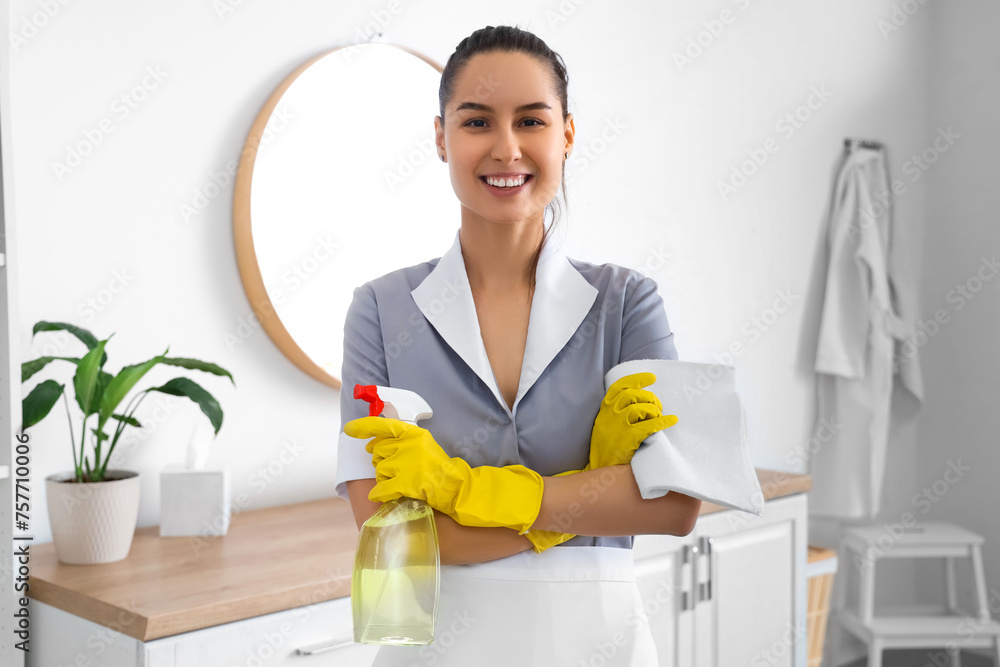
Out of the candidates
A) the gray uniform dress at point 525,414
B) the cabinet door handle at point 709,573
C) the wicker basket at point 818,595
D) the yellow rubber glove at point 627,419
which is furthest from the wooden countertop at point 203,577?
the wicker basket at point 818,595

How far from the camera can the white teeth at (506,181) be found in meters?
0.95

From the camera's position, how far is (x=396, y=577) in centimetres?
85

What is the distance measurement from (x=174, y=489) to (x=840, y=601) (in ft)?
8.46

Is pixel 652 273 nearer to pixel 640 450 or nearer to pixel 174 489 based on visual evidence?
pixel 174 489

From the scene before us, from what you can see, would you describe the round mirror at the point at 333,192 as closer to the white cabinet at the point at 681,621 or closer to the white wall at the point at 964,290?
the white cabinet at the point at 681,621

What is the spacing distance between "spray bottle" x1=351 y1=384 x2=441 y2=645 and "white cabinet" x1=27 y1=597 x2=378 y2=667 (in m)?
0.45

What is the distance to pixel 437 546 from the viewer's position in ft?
2.95

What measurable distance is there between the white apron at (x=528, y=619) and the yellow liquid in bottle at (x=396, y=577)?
97mm

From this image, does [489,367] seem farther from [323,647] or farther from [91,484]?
[91,484]

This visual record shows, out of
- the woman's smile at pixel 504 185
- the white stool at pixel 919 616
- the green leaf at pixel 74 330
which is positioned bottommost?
the white stool at pixel 919 616

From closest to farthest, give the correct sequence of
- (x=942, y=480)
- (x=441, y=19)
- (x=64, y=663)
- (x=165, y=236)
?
(x=64, y=663) < (x=165, y=236) < (x=441, y=19) < (x=942, y=480)

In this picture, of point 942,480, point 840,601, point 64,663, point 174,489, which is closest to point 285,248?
point 174,489

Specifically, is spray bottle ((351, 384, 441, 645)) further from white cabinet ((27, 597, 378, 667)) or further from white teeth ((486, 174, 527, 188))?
white cabinet ((27, 597, 378, 667))

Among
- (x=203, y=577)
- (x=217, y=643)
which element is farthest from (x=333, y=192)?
(x=217, y=643)
